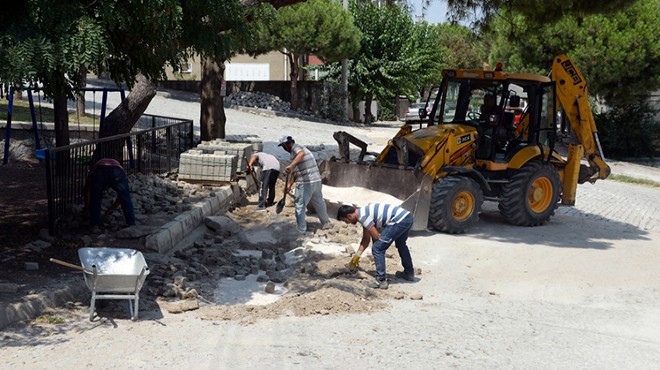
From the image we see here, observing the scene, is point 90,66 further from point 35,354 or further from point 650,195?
point 650,195

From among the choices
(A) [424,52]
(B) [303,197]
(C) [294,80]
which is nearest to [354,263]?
(B) [303,197]

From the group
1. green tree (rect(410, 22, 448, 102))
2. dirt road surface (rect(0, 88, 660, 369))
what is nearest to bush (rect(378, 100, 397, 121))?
green tree (rect(410, 22, 448, 102))

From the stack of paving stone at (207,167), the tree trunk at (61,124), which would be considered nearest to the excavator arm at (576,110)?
the stack of paving stone at (207,167)

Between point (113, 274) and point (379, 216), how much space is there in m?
3.52

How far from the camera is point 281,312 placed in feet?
27.9

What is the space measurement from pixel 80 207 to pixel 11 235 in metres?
1.05

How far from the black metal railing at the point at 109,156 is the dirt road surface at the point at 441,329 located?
3381 mm

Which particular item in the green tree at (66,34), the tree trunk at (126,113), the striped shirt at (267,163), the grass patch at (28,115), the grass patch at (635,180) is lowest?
the grass patch at (635,180)

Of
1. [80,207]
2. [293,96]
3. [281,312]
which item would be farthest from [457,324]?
[293,96]

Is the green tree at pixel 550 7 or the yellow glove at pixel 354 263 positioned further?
the green tree at pixel 550 7

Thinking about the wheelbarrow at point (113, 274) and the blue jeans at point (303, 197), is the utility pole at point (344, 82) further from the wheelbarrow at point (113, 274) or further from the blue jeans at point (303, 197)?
the wheelbarrow at point (113, 274)

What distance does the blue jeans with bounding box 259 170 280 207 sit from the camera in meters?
14.8

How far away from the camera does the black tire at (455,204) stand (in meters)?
13.0

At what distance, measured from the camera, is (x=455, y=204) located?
43.6 feet
